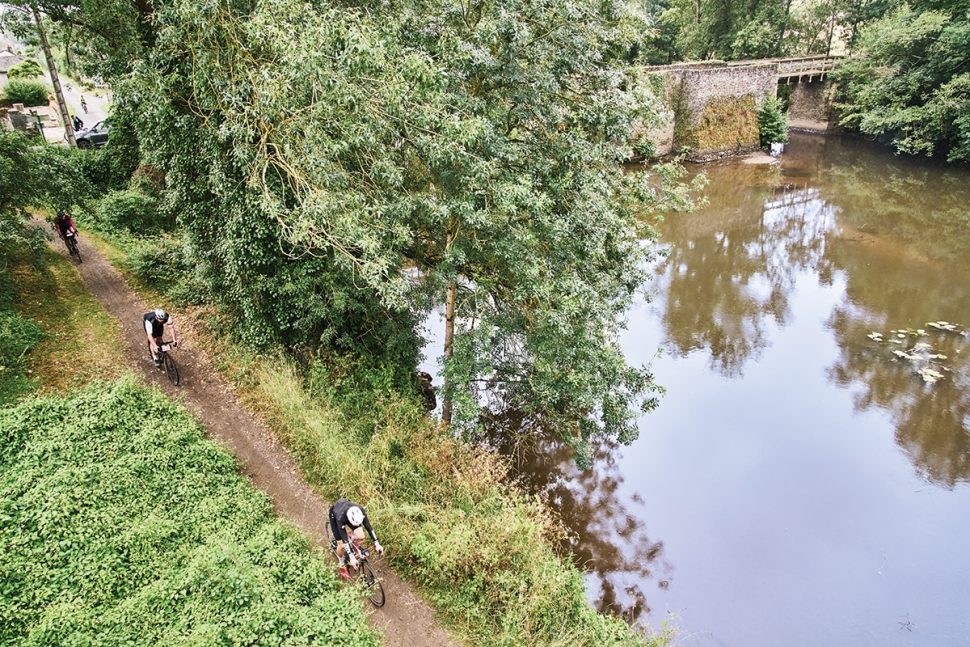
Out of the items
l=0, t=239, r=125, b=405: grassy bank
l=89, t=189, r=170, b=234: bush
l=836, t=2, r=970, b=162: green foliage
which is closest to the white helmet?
l=0, t=239, r=125, b=405: grassy bank

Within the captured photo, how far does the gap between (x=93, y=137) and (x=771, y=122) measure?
37512 millimetres

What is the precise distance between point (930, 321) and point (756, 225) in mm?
9628

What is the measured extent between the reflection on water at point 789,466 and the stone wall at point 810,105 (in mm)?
Answer: 22237

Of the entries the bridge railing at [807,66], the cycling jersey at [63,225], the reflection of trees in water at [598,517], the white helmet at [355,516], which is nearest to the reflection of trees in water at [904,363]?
the reflection of trees in water at [598,517]

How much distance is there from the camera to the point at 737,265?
73.2 ft

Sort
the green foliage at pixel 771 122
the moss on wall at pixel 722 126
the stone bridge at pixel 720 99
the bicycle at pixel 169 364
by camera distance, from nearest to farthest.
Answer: the bicycle at pixel 169 364
the stone bridge at pixel 720 99
the moss on wall at pixel 722 126
the green foliage at pixel 771 122

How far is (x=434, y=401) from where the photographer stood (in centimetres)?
1379

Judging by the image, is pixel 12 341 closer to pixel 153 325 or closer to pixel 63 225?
pixel 153 325

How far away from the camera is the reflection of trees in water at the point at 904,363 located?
13.3 metres

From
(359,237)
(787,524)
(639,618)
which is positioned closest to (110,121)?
(359,237)

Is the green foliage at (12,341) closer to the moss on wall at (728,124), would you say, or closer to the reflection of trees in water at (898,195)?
the reflection of trees in water at (898,195)

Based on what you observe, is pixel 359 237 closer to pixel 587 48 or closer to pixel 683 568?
pixel 587 48

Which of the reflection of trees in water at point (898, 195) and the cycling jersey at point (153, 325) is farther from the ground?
the cycling jersey at point (153, 325)

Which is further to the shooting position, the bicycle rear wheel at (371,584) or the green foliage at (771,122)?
the green foliage at (771,122)
